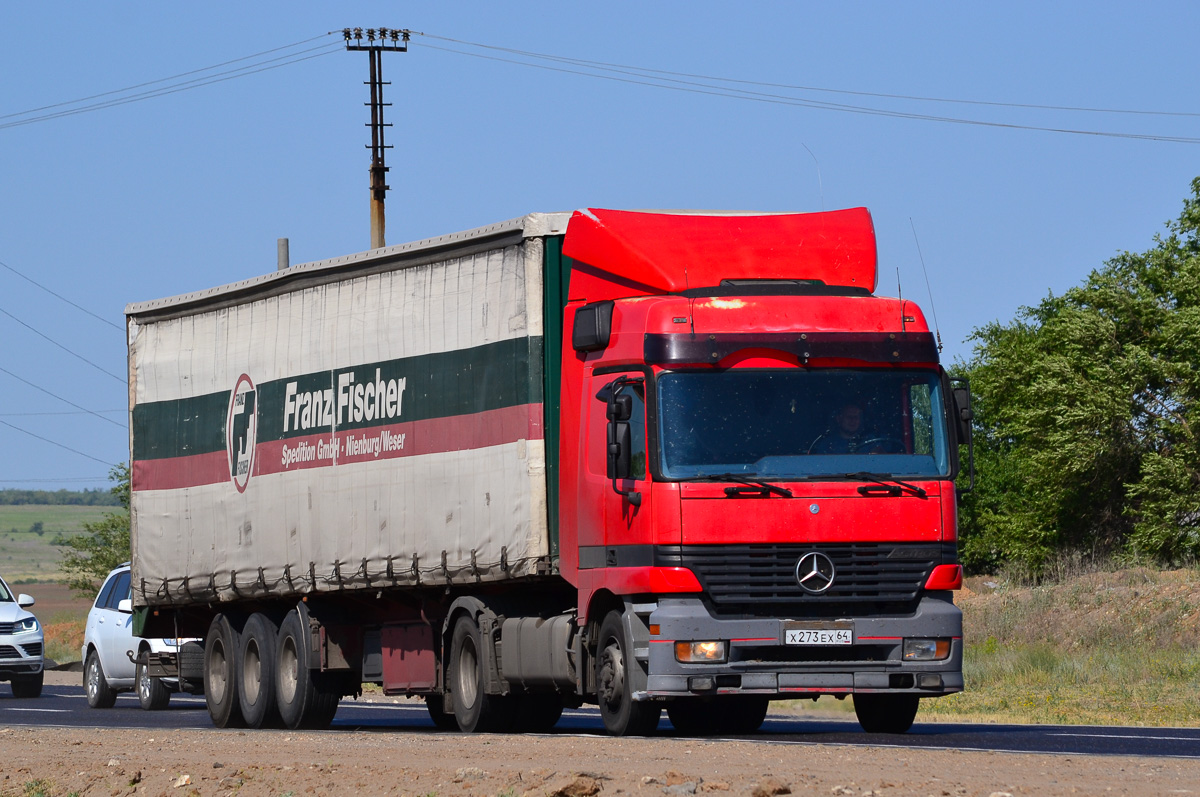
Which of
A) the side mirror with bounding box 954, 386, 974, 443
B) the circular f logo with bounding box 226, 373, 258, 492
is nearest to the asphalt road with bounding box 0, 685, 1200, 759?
the side mirror with bounding box 954, 386, 974, 443

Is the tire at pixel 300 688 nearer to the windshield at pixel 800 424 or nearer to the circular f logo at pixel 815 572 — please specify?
the windshield at pixel 800 424

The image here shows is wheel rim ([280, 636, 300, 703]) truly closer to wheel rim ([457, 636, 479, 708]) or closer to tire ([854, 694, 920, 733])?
wheel rim ([457, 636, 479, 708])

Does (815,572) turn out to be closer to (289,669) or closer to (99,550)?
(289,669)

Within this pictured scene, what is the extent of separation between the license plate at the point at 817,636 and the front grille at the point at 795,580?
0.12 m

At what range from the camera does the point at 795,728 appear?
712 inches

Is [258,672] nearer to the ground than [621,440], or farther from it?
nearer to the ground

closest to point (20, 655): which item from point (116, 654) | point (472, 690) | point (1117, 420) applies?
point (116, 654)

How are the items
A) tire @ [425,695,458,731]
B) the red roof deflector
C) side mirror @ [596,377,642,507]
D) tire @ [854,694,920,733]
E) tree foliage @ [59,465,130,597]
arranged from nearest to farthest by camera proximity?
side mirror @ [596,377,642,507] → the red roof deflector → tire @ [854,694,920,733] → tire @ [425,695,458,731] → tree foliage @ [59,465,130,597]

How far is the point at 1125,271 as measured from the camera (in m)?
63.9

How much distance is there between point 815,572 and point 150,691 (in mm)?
13262

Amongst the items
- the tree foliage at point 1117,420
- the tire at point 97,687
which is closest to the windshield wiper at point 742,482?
the tire at point 97,687

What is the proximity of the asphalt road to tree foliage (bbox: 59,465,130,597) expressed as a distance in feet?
125

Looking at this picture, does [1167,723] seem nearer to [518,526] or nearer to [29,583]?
[518,526]

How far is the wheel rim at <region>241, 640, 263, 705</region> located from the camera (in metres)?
20.6
